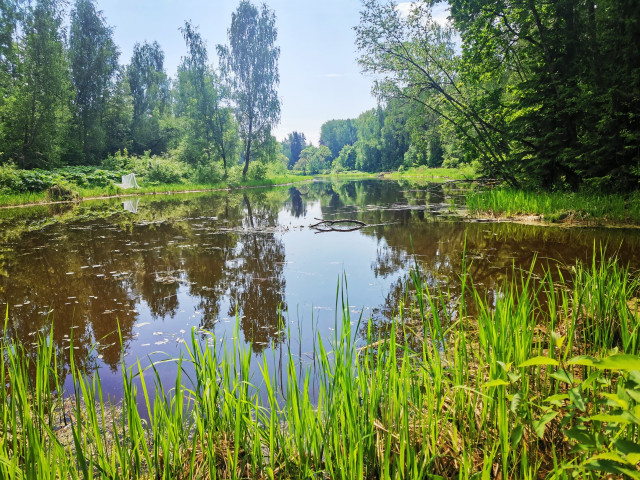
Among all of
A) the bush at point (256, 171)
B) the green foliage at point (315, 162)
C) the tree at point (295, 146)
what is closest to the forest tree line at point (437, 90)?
the bush at point (256, 171)

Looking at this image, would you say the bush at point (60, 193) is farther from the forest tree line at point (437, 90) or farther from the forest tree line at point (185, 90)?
the forest tree line at point (185, 90)

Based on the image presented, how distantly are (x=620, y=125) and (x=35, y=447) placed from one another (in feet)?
36.1

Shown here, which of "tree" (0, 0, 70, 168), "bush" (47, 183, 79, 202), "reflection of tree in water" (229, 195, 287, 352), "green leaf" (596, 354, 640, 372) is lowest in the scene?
"reflection of tree in water" (229, 195, 287, 352)

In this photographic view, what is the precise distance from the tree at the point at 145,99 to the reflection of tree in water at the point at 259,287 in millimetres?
36206

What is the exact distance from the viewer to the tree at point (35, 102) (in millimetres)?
22797

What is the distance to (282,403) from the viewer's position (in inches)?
88.6

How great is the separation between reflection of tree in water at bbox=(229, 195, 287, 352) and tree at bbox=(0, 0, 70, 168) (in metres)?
23.2

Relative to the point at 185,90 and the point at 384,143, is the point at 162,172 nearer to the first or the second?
the point at 185,90

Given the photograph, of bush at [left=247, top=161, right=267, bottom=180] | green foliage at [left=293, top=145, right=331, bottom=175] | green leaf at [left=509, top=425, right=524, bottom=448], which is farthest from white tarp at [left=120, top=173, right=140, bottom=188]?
green foliage at [left=293, top=145, right=331, bottom=175]

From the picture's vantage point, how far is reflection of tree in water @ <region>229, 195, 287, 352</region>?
3623 millimetres

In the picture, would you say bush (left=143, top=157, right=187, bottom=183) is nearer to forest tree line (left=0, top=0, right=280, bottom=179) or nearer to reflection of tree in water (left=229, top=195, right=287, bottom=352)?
forest tree line (left=0, top=0, right=280, bottom=179)

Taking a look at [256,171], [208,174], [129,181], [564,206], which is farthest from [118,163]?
[564,206]

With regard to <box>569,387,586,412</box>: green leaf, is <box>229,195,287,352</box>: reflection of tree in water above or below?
below

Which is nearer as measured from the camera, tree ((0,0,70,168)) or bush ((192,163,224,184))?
tree ((0,0,70,168))
